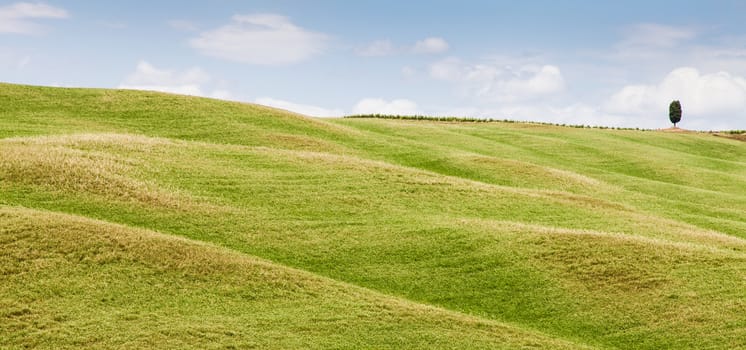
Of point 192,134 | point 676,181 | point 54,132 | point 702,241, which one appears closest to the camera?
point 702,241

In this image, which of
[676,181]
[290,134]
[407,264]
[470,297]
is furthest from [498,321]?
[676,181]

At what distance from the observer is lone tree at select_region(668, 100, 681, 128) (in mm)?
131375

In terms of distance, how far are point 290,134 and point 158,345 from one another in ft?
137

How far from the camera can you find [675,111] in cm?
13150

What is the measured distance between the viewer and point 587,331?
29.6 meters

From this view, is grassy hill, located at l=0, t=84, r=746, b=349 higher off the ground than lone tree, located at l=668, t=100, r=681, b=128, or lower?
lower

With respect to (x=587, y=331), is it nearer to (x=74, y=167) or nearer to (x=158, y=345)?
(x=158, y=345)

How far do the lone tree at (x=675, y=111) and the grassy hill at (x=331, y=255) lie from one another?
7789cm

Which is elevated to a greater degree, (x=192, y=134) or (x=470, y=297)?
(x=192, y=134)

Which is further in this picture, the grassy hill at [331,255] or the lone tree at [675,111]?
the lone tree at [675,111]

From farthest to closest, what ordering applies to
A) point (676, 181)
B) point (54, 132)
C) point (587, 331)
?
point (676, 181)
point (54, 132)
point (587, 331)

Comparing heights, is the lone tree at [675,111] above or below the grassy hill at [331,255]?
above

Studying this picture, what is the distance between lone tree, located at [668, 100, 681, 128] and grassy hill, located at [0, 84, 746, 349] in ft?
256

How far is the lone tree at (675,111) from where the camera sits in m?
131
